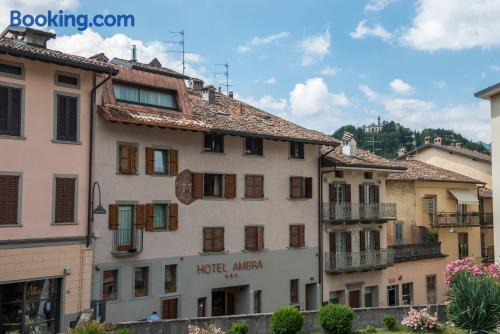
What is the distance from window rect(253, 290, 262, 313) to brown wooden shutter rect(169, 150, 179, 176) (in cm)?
804

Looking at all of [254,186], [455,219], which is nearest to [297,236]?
[254,186]

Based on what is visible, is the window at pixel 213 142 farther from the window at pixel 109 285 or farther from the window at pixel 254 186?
the window at pixel 109 285

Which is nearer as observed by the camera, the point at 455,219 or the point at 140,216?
the point at 140,216

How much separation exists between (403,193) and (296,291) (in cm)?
1218

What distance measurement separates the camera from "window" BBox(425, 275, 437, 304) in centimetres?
4001

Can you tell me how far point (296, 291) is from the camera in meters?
32.4

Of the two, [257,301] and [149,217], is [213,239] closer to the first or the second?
[149,217]

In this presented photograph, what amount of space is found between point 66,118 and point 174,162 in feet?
18.2

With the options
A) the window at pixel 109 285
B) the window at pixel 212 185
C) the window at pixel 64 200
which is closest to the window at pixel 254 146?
the window at pixel 212 185

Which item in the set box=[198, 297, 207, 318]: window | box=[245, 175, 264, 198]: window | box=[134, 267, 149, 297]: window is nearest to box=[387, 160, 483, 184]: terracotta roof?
box=[245, 175, 264, 198]: window

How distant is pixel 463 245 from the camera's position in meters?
43.9

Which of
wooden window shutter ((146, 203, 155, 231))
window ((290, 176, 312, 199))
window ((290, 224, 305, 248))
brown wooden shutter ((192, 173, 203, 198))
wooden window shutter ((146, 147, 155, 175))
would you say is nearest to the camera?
wooden window shutter ((146, 203, 155, 231))

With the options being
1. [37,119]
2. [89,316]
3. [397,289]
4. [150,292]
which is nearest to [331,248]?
[397,289]

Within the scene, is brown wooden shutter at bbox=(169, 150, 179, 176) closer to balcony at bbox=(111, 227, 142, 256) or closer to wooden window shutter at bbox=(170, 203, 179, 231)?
wooden window shutter at bbox=(170, 203, 179, 231)
